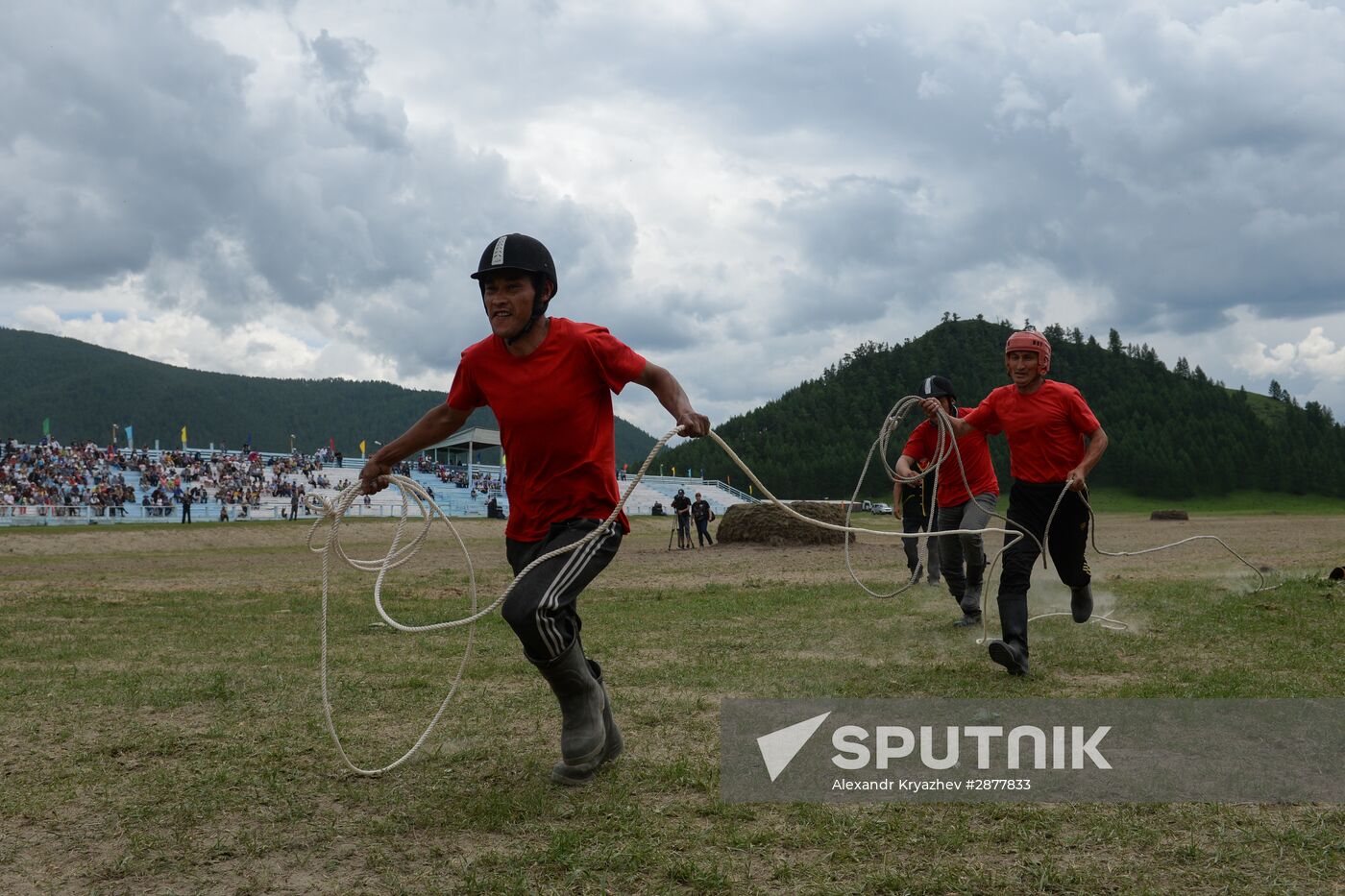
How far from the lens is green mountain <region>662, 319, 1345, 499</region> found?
122 metres

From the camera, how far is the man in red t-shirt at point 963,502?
9.82 metres

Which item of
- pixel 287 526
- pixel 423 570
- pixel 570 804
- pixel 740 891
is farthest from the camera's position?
pixel 287 526

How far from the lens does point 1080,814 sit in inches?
161

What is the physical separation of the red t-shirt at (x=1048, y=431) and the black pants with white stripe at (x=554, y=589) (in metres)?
3.97

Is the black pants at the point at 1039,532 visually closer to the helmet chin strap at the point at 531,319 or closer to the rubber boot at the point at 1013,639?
the rubber boot at the point at 1013,639

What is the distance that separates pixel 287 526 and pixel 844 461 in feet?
324

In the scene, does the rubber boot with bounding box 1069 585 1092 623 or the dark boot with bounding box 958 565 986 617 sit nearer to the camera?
the rubber boot with bounding box 1069 585 1092 623

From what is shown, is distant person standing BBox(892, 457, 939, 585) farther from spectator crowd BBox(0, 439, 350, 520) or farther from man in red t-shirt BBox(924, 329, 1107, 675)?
spectator crowd BBox(0, 439, 350, 520)

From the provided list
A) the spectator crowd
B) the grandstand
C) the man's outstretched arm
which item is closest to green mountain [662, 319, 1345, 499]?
the grandstand

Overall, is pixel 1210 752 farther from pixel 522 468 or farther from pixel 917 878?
pixel 522 468

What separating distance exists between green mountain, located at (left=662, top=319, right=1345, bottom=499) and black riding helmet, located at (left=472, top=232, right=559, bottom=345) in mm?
109378

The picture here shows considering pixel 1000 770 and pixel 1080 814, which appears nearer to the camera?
pixel 1080 814

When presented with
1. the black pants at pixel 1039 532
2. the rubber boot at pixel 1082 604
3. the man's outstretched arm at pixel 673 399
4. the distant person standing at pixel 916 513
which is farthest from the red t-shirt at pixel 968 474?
the man's outstretched arm at pixel 673 399

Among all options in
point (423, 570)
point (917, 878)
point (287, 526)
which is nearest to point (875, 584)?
point (423, 570)
